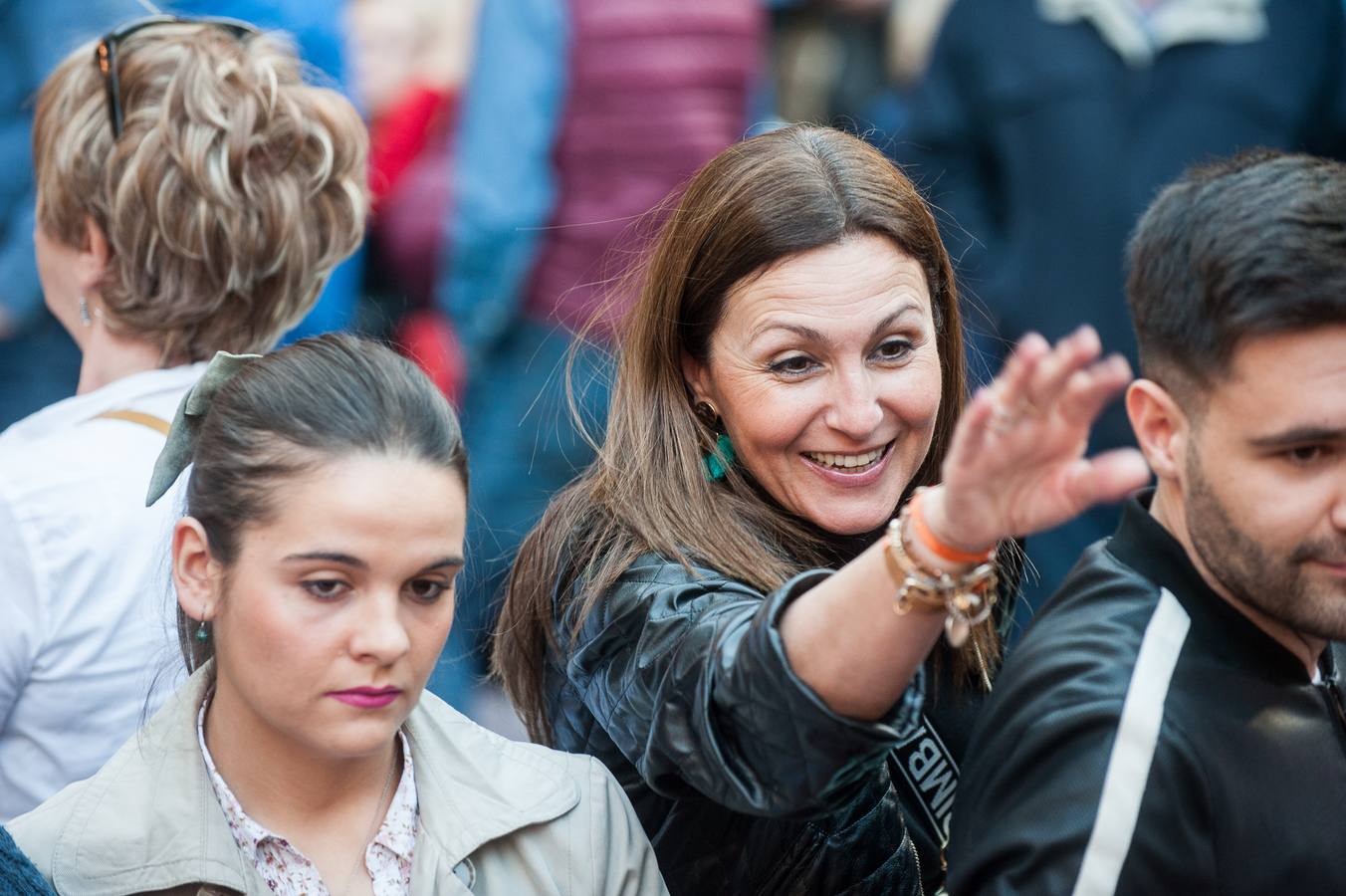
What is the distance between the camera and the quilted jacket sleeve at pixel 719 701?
1.76 m

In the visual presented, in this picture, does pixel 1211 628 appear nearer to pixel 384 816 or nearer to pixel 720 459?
pixel 720 459

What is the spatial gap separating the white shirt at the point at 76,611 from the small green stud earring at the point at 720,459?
77 centimetres

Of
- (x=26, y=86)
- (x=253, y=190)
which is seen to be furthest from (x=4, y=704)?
(x=26, y=86)

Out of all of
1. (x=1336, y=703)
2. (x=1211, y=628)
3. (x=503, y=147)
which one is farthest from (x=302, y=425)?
(x=503, y=147)

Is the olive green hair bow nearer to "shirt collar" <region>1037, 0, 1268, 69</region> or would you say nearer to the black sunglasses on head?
the black sunglasses on head

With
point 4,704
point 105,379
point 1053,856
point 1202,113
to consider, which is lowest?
point 4,704

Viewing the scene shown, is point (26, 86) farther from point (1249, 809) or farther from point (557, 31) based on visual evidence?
point (1249, 809)

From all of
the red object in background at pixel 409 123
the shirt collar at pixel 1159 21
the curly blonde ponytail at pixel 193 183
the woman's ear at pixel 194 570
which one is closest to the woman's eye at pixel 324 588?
the woman's ear at pixel 194 570

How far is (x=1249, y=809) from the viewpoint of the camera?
184cm

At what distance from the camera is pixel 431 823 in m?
2.15

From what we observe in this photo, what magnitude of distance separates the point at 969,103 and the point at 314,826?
304 centimetres

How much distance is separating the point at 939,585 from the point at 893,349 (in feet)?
2.86

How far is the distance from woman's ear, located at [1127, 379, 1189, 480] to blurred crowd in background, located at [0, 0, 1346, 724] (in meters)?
2.19

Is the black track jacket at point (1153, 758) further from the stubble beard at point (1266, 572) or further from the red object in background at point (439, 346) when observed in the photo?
the red object in background at point (439, 346)
